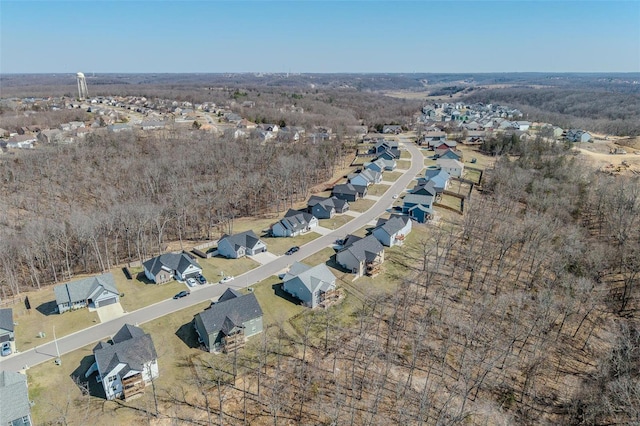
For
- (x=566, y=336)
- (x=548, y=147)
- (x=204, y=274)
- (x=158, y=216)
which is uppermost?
(x=548, y=147)

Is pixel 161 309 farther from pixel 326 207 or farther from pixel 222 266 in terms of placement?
pixel 326 207

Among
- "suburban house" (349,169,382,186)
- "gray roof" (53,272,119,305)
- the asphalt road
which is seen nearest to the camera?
the asphalt road

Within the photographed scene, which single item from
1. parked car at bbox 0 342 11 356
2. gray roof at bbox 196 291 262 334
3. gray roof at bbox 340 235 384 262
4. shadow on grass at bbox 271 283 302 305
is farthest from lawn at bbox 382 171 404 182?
parked car at bbox 0 342 11 356

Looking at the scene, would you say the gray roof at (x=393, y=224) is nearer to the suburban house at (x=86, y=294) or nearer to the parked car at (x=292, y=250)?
the parked car at (x=292, y=250)

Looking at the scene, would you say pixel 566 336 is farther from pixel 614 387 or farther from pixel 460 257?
pixel 460 257

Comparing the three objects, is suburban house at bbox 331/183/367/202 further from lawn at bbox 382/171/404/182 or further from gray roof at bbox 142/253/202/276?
gray roof at bbox 142/253/202/276

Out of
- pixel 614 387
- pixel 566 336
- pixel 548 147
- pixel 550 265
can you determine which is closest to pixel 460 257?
pixel 550 265
